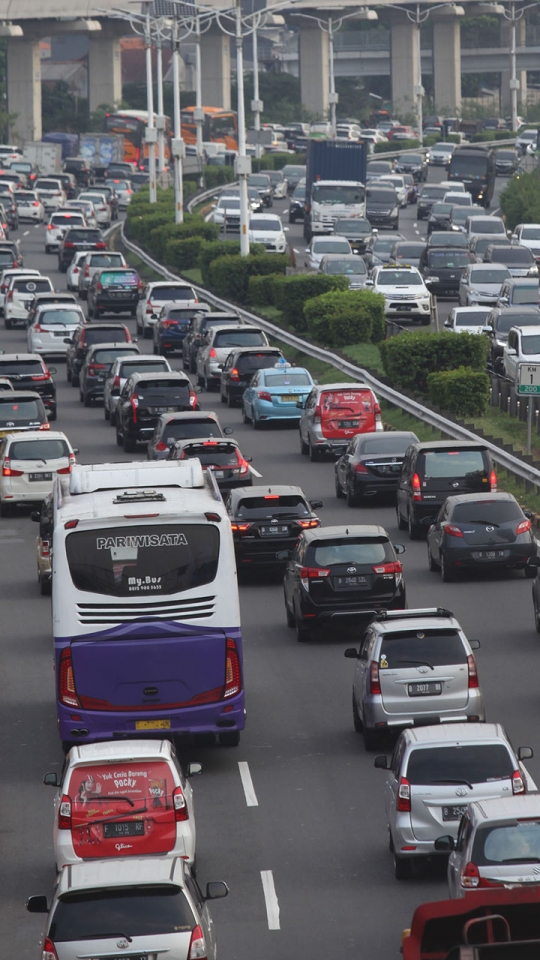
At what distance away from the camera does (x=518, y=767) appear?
17.0 m

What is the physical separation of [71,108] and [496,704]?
14044cm

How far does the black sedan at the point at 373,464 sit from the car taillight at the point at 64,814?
19908 millimetres

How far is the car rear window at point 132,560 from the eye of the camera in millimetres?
20141

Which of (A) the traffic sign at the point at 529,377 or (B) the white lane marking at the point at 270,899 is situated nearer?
(B) the white lane marking at the point at 270,899

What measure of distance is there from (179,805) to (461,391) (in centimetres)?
2861

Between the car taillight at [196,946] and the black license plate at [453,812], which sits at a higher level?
the car taillight at [196,946]

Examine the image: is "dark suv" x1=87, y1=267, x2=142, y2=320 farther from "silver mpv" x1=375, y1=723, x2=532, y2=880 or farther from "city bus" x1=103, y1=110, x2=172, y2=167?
"city bus" x1=103, y1=110, x2=172, y2=167

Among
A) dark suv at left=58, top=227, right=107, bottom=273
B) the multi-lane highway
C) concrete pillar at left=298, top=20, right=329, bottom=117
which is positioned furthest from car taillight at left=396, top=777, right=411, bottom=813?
concrete pillar at left=298, top=20, right=329, bottom=117

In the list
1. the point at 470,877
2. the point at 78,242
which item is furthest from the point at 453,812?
the point at 78,242

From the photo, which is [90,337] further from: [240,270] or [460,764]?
[460,764]

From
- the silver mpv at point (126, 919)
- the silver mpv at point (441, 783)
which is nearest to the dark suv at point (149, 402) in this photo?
the silver mpv at point (441, 783)

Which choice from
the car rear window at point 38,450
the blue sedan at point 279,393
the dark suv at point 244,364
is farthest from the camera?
the dark suv at point 244,364

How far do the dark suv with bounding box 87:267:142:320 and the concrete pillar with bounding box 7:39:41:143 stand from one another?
7935 cm

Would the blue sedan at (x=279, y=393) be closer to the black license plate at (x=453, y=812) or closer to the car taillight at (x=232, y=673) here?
the car taillight at (x=232, y=673)
